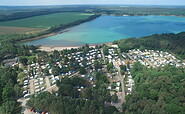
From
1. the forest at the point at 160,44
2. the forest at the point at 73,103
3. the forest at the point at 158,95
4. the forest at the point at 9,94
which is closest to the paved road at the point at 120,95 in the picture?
the forest at the point at 73,103

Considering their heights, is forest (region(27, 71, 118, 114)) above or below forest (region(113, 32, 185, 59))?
below

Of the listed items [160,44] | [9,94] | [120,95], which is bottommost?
[120,95]

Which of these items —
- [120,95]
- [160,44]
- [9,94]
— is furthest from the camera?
[160,44]

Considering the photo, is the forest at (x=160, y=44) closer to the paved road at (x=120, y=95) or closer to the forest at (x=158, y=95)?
the paved road at (x=120, y=95)

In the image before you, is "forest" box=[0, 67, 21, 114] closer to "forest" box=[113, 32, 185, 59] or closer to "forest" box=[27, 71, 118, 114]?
"forest" box=[27, 71, 118, 114]

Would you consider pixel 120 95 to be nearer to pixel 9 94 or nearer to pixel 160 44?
pixel 9 94

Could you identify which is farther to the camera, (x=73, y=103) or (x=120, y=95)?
(x=120, y=95)

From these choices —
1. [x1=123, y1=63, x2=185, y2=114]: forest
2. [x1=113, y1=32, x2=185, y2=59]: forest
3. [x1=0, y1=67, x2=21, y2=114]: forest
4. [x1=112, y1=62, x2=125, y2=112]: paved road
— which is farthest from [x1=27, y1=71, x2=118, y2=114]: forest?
[x1=113, y1=32, x2=185, y2=59]: forest

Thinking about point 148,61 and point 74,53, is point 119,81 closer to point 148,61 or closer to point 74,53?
point 148,61

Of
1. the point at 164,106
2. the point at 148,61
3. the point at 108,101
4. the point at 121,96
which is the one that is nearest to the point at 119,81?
the point at 121,96

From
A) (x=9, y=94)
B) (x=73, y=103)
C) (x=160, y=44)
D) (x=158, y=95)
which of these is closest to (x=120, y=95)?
(x=158, y=95)
